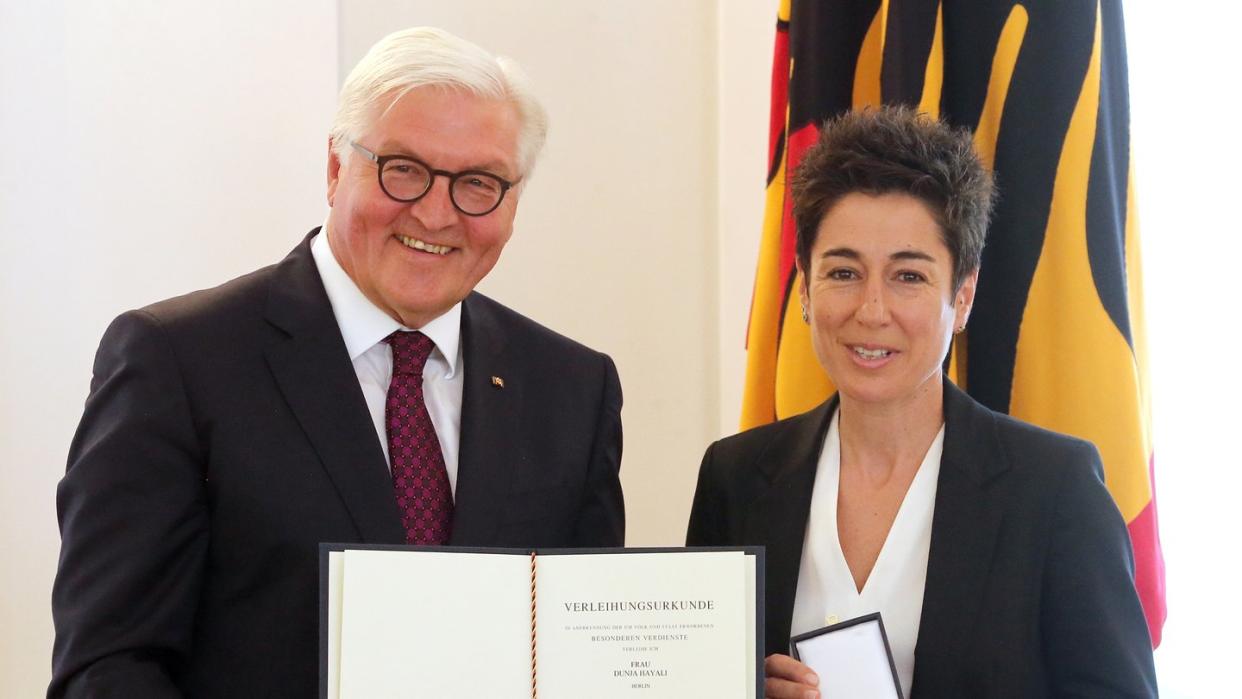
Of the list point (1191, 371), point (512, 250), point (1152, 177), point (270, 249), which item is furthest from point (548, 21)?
point (1191, 371)

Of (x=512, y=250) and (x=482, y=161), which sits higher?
(x=512, y=250)

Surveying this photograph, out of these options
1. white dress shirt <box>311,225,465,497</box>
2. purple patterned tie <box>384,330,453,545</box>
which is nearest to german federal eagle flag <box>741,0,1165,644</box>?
white dress shirt <box>311,225,465,497</box>

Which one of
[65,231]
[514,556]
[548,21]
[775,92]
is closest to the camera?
[514,556]

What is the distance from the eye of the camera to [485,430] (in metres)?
2.03

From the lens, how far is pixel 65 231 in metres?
3.28

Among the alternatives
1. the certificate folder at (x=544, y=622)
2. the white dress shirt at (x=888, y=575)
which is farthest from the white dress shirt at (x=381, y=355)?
the white dress shirt at (x=888, y=575)

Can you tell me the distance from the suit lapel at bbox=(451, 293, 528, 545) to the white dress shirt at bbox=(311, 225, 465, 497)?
3 centimetres

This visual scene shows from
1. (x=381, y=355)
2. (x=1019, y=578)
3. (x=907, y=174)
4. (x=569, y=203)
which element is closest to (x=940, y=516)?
(x=1019, y=578)

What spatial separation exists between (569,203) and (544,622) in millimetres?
2145

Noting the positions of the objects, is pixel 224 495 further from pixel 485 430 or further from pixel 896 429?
pixel 896 429

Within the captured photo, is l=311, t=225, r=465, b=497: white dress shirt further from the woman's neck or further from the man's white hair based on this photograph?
the woman's neck

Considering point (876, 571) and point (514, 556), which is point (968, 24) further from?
point (514, 556)

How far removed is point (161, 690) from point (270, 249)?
1.86 m

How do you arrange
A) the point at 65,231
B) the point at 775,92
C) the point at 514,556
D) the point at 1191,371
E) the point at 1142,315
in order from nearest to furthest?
the point at 514,556
the point at 1142,315
the point at 1191,371
the point at 775,92
the point at 65,231
